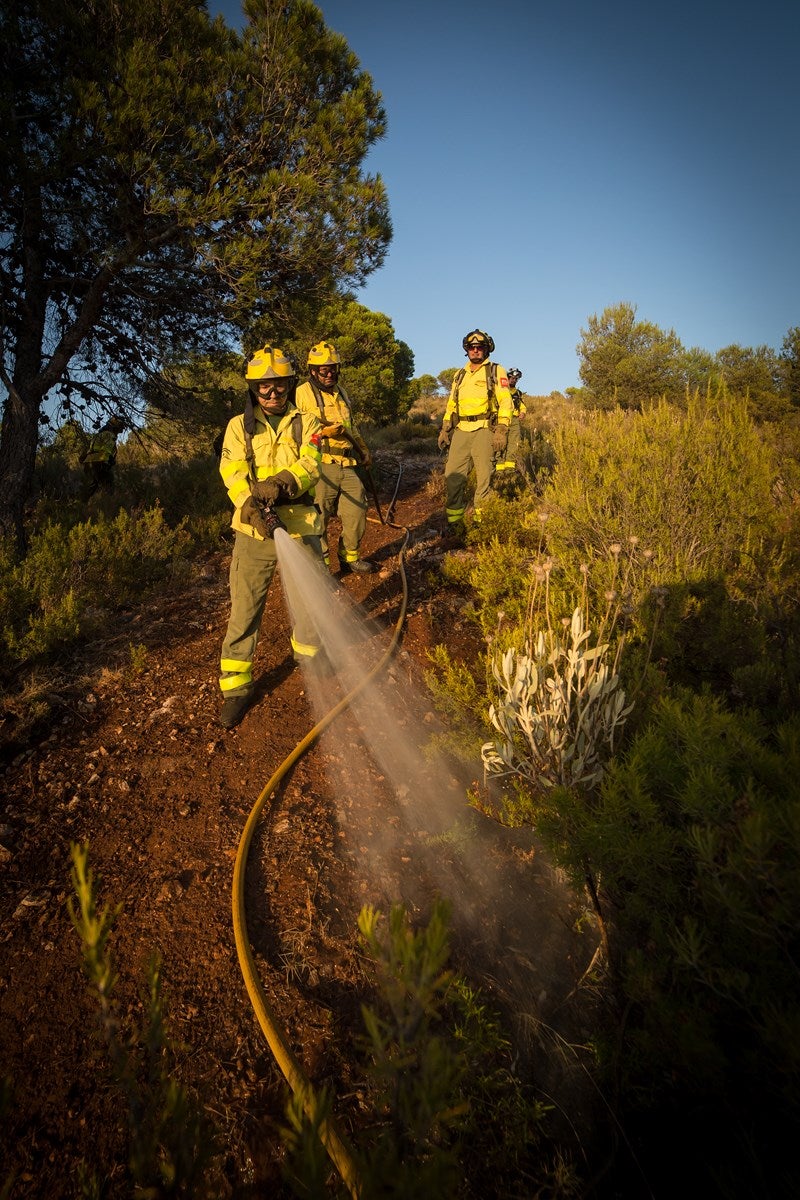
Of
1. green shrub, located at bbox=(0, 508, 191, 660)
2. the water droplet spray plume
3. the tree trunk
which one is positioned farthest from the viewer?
the tree trunk

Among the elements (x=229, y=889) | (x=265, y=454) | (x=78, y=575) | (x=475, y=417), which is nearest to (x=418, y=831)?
(x=229, y=889)

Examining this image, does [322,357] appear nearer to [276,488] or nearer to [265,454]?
[265,454]

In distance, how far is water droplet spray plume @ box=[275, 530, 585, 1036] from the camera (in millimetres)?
2361

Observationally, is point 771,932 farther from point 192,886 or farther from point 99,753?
point 99,753

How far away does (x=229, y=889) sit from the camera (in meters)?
2.54

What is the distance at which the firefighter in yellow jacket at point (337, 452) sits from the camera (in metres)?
6.02

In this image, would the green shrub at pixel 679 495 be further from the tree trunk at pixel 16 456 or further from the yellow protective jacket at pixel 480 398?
the tree trunk at pixel 16 456

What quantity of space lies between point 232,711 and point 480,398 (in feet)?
18.0

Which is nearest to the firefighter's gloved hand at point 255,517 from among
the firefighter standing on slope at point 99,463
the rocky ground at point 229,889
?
the rocky ground at point 229,889

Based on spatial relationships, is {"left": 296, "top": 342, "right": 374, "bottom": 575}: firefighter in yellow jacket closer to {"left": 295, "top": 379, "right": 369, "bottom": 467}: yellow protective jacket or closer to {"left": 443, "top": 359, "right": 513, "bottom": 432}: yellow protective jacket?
{"left": 295, "top": 379, "right": 369, "bottom": 467}: yellow protective jacket

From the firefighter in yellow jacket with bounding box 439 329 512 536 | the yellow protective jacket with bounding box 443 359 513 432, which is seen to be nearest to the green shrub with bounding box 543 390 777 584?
the firefighter in yellow jacket with bounding box 439 329 512 536

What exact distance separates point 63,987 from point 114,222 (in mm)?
7848

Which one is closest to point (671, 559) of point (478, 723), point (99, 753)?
point (478, 723)

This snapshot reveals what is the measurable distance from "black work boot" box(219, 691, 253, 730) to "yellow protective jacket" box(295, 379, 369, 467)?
347cm
